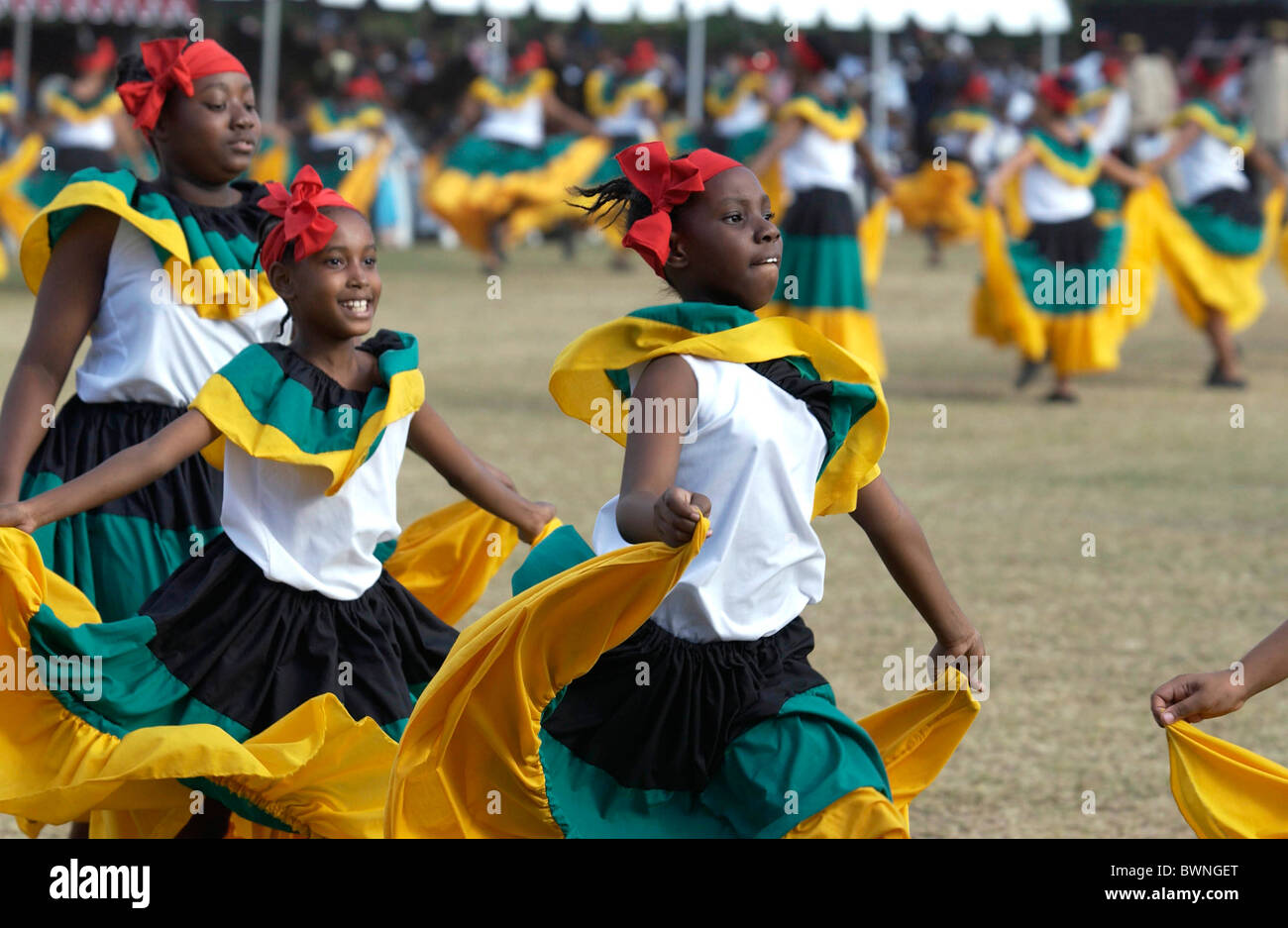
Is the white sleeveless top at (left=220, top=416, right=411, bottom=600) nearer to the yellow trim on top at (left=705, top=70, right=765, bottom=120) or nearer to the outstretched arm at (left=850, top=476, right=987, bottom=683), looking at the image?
the outstretched arm at (left=850, top=476, right=987, bottom=683)

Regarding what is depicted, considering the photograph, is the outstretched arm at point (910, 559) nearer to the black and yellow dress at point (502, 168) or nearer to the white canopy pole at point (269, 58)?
the black and yellow dress at point (502, 168)

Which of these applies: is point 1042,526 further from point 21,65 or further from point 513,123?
point 21,65

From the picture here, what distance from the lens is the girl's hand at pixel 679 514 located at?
2.57 meters

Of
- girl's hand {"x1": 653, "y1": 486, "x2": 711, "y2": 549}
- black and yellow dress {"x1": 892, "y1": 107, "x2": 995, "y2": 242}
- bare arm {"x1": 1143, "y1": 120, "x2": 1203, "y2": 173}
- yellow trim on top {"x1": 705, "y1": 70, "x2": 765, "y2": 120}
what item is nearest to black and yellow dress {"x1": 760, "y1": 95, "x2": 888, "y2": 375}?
bare arm {"x1": 1143, "y1": 120, "x2": 1203, "y2": 173}

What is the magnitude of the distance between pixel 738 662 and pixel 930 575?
1.42 feet

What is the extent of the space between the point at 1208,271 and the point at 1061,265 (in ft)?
3.77

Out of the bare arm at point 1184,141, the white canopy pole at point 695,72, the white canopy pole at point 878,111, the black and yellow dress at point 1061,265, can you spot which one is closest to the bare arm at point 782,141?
the black and yellow dress at point 1061,265

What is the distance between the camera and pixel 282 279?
3381 mm

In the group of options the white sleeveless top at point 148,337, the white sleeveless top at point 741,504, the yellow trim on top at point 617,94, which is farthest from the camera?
the yellow trim on top at point 617,94

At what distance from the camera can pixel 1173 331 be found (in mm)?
14977

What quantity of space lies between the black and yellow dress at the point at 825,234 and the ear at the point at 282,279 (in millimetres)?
6811

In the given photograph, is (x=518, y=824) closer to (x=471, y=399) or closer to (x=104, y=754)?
(x=104, y=754)
